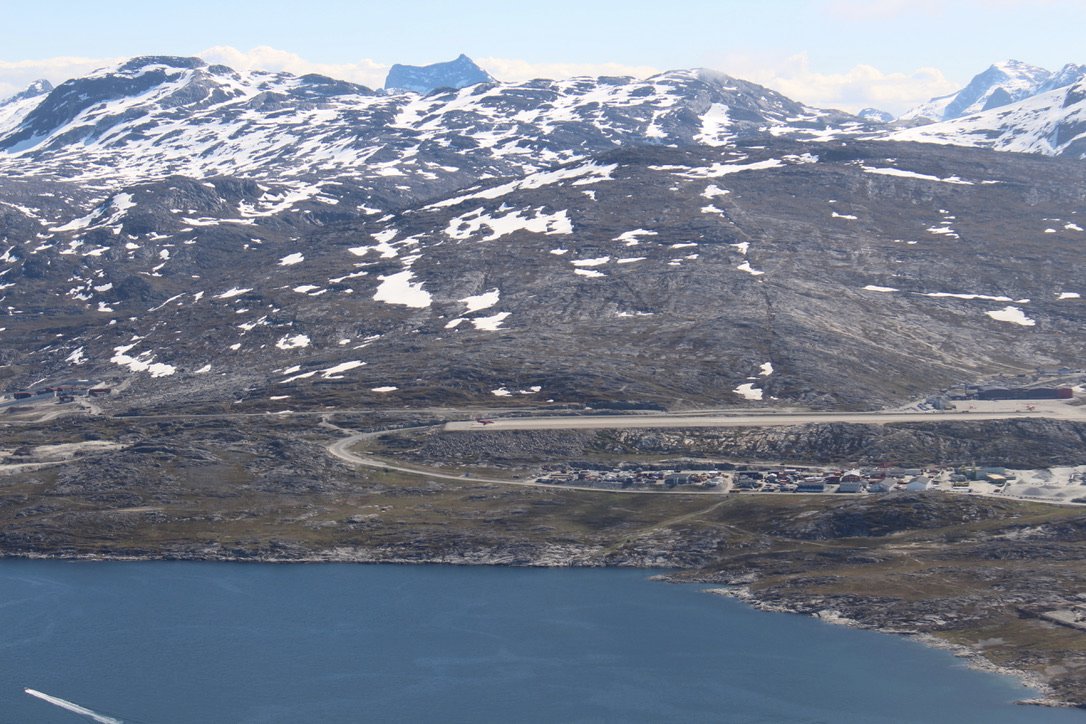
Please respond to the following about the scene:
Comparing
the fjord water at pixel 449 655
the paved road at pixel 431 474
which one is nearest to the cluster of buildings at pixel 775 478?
the paved road at pixel 431 474

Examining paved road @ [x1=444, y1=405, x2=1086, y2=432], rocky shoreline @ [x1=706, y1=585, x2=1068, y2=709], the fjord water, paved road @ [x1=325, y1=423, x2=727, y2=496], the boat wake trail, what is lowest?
the boat wake trail

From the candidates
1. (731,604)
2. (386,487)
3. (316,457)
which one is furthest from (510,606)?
(316,457)

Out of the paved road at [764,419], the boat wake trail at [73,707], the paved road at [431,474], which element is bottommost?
the boat wake trail at [73,707]

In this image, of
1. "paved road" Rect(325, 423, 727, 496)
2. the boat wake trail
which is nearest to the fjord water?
the boat wake trail

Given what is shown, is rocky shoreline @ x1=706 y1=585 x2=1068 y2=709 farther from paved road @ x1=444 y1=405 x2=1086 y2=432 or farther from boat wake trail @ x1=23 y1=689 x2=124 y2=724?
boat wake trail @ x1=23 y1=689 x2=124 y2=724

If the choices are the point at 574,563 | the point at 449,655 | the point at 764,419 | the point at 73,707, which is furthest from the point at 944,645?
the point at 764,419

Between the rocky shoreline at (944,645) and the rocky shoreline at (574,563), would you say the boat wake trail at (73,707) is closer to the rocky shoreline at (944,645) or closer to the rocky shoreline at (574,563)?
the rocky shoreline at (574,563)
